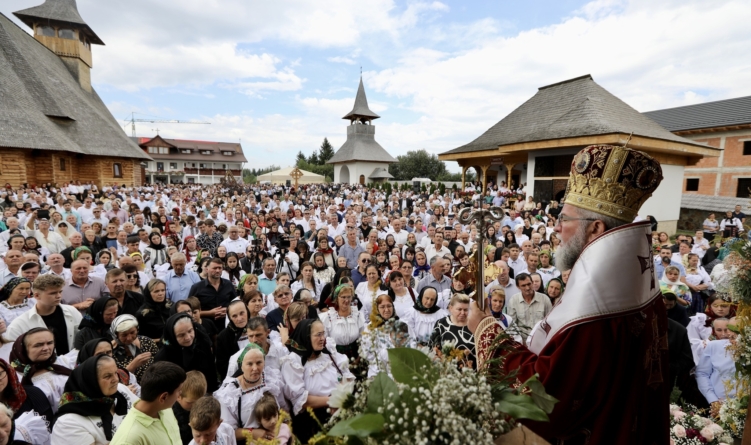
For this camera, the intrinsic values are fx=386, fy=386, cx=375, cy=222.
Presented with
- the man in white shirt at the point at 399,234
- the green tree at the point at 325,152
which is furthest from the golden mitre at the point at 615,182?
the green tree at the point at 325,152

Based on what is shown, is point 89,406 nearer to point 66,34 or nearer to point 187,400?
point 187,400

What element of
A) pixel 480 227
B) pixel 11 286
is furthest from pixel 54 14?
pixel 480 227

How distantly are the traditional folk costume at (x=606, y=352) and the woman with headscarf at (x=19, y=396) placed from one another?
3469mm

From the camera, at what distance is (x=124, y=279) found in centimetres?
523

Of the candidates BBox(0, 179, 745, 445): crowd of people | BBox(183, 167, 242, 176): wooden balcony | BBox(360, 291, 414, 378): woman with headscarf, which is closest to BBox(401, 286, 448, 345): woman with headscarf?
BBox(0, 179, 745, 445): crowd of people

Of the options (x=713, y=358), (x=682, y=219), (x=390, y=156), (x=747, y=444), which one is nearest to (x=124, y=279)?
(x=747, y=444)

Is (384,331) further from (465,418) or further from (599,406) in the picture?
(599,406)

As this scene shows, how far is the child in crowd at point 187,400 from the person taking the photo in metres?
3.34

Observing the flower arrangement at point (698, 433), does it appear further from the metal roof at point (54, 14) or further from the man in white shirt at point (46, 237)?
the metal roof at point (54, 14)

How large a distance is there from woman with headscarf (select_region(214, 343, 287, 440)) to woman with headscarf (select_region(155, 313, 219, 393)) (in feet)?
2.41

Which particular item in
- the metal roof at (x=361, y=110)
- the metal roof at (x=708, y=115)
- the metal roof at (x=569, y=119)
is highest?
the metal roof at (x=361, y=110)

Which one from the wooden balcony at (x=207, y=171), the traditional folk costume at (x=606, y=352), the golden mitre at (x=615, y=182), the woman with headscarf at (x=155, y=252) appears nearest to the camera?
the traditional folk costume at (x=606, y=352)

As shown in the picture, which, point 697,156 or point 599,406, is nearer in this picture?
point 599,406

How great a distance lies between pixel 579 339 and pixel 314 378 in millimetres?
3047
